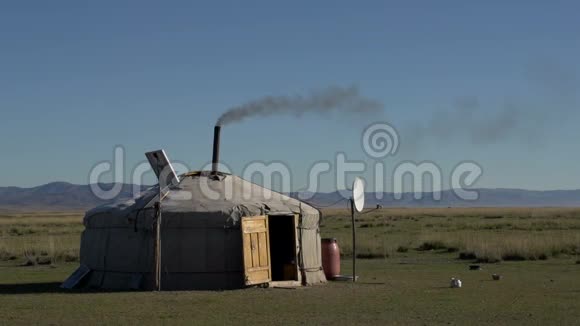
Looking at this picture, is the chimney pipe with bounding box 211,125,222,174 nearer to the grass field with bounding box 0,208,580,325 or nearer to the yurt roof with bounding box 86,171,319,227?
the yurt roof with bounding box 86,171,319,227

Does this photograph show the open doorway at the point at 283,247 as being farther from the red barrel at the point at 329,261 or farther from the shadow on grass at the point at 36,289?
the shadow on grass at the point at 36,289

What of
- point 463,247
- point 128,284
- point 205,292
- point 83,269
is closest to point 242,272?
point 205,292

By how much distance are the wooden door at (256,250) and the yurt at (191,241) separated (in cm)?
2

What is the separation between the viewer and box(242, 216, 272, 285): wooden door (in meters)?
20.2

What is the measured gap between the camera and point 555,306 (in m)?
17.0

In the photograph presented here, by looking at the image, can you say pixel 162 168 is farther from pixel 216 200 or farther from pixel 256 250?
pixel 256 250

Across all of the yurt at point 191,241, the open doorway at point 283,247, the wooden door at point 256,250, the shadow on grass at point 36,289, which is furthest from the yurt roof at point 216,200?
the shadow on grass at point 36,289

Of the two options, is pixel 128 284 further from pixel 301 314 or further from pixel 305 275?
pixel 301 314

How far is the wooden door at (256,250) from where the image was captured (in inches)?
795

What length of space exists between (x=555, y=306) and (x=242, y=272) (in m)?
6.98

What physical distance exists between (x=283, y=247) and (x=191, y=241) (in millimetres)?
4014

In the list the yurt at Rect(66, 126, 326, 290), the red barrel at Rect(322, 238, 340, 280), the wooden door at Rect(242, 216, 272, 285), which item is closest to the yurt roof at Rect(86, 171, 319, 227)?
the yurt at Rect(66, 126, 326, 290)

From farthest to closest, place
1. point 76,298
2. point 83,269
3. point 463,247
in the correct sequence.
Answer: point 463,247
point 83,269
point 76,298

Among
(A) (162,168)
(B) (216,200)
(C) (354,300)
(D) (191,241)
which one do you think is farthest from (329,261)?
(C) (354,300)
